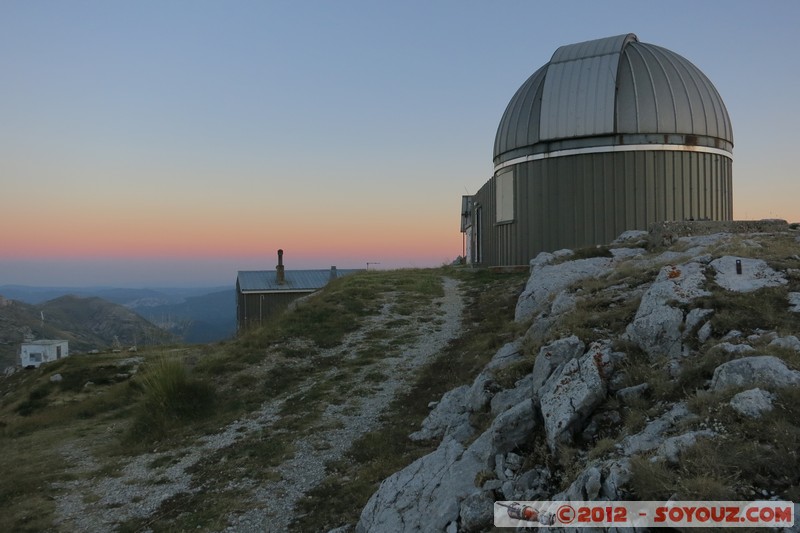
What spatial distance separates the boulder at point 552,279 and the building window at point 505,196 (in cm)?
786

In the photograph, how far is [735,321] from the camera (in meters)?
5.40

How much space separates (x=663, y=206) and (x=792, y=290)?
41.8 ft

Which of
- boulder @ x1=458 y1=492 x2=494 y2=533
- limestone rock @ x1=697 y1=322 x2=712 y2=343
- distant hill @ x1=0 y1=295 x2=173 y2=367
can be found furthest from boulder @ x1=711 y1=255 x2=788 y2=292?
distant hill @ x1=0 y1=295 x2=173 y2=367

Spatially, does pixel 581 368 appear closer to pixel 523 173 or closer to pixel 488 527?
pixel 488 527

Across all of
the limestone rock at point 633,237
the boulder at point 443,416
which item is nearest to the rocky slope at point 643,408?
the boulder at point 443,416

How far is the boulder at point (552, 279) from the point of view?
11.4 metres

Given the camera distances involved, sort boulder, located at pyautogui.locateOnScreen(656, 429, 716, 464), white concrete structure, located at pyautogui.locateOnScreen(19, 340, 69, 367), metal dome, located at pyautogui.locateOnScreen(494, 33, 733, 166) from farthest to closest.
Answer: white concrete structure, located at pyautogui.locateOnScreen(19, 340, 69, 367) → metal dome, located at pyautogui.locateOnScreen(494, 33, 733, 166) → boulder, located at pyautogui.locateOnScreen(656, 429, 716, 464)

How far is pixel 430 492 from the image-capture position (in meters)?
5.47

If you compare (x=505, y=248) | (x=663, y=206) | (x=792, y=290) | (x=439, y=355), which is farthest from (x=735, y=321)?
(x=505, y=248)

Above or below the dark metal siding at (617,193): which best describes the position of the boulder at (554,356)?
below

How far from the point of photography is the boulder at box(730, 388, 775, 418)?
151 inches

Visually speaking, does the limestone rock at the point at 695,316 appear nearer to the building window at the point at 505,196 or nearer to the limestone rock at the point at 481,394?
the limestone rock at the point at 481,394

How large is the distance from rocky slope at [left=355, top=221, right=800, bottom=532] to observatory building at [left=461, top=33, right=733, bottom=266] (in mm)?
10059

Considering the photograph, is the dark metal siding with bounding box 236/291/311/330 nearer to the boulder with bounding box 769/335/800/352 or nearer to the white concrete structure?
the white concrete structure
